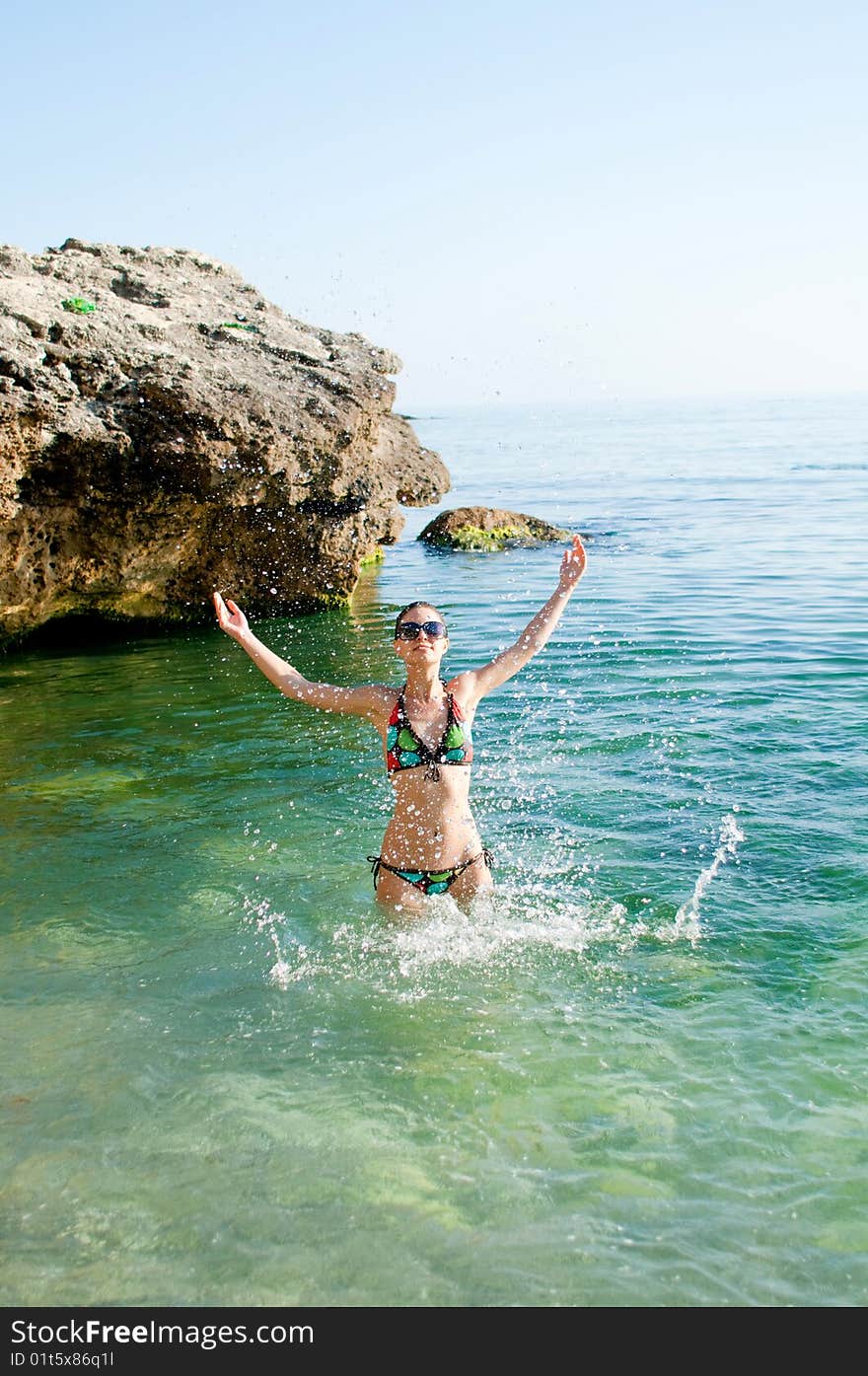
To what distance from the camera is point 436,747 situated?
6.27m

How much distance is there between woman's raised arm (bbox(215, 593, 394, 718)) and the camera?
239 inches

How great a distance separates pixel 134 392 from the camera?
12609 mm

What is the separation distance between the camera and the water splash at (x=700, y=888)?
254 inches

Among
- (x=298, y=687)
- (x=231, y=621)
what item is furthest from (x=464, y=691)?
(x=231, y=621)

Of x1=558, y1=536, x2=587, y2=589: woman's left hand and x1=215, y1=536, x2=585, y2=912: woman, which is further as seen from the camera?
x1=558, y1=536, x2=587, y2=589: woman's left hand

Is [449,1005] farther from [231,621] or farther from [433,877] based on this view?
[231,621]

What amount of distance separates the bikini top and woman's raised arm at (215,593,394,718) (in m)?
0.18

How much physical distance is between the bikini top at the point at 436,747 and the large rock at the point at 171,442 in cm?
697

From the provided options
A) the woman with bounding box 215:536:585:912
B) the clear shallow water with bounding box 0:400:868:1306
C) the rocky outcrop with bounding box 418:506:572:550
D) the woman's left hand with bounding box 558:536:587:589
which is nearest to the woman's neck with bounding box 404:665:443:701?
the woman with bounding box 215:536:585:912

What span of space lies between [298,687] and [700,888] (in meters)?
2.83

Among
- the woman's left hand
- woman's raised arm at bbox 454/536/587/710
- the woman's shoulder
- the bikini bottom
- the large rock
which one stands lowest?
the bikini bottom

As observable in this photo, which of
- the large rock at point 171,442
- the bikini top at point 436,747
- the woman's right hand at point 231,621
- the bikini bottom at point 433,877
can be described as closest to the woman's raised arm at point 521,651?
the bikini top at point 436,747

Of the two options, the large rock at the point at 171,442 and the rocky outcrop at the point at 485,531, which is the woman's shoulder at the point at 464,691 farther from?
the rocky outcrop at the point at 485,531

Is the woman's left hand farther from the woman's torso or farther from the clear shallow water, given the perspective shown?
the clear shallow water
